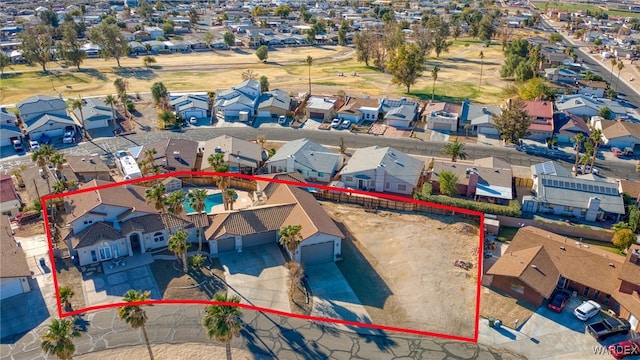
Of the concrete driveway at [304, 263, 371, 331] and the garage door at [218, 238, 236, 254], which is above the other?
the garage door at [218, 238, 236, 254]

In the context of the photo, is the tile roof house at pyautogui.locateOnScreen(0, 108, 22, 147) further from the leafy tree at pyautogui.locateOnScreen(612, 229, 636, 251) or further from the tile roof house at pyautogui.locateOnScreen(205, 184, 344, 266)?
the leafy tree at pyautogui.locateOnScreen(612, 229, 636, 251)

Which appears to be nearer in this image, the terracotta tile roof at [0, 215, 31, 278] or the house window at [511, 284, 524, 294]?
the terracotta tile roof at [0, 215, 31, 278]

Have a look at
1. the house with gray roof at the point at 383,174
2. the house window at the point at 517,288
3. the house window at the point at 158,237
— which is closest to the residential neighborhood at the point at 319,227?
the house window at the point at 517,288

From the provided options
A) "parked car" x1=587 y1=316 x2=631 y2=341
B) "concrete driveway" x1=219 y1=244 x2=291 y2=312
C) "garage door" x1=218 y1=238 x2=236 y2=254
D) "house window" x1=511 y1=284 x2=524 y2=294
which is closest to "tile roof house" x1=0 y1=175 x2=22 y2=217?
"garage door" x1=218 y1=238 x2=236 y2=254

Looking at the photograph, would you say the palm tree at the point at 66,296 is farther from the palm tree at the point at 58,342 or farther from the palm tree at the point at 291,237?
the palm tree at the point at 291,237

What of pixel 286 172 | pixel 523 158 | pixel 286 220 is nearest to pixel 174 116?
pixel 286 172

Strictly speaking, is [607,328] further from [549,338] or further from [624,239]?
[624,239]
